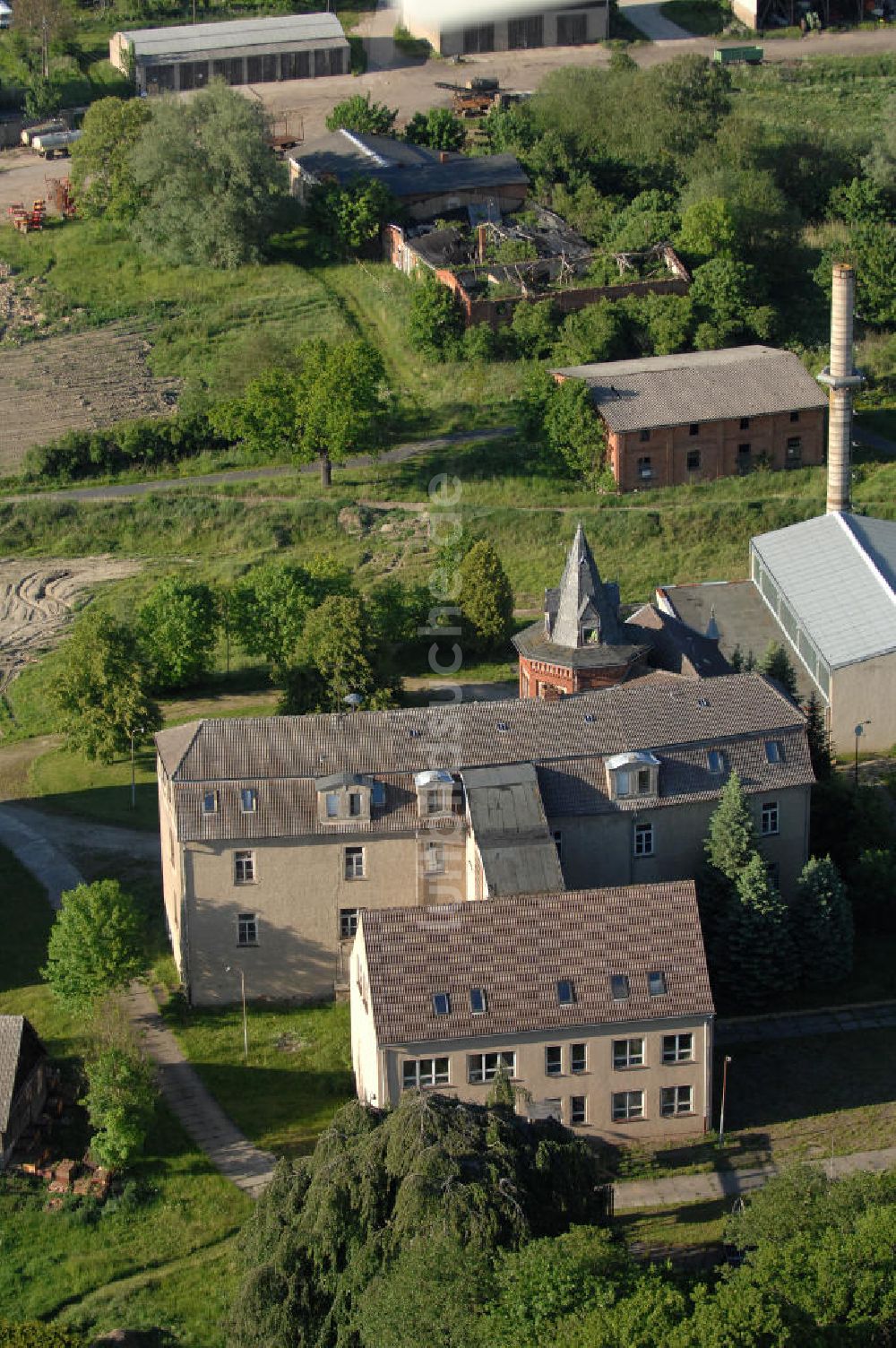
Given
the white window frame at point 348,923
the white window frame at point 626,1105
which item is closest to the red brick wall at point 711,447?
the white window frame at point 348,923

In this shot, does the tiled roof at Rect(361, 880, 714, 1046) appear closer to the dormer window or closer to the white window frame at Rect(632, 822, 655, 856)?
the dormer window

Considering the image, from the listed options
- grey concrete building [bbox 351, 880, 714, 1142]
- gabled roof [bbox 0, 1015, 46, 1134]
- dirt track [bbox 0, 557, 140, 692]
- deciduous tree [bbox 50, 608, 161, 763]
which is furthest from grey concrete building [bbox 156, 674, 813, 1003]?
dirt track [bbox 0, 557, 140, 692]

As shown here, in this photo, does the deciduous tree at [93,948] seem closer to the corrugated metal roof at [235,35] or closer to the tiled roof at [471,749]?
the tiled roof at [471,749]

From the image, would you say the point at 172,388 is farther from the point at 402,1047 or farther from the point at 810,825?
the point at 402,1047

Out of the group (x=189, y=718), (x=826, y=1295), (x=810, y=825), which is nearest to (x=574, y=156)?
(x=189, y=718)

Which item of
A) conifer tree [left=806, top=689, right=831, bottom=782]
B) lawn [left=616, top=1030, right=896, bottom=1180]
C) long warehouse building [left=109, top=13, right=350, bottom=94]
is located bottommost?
lawn [left=616, top=1030, right=896, bottom=1180]
